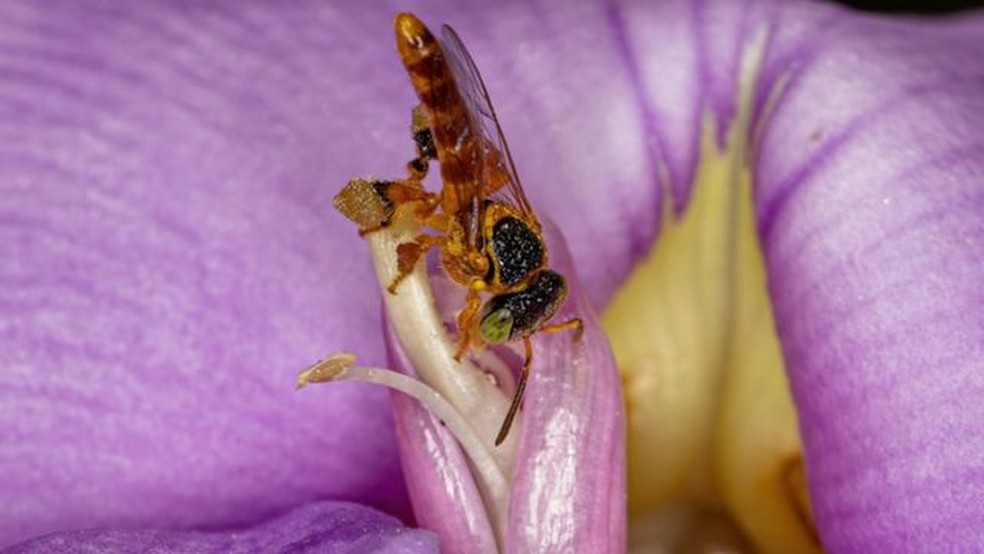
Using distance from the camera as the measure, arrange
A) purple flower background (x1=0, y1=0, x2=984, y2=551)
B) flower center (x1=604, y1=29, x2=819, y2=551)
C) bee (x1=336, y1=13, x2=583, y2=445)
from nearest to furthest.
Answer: bee (x1=336, y1=13, x2=583, y2=445) < purple flower background (x1=0, y1=0, x2=984, y2=551) < flower center (x1=604, y1=29, x2=819, y2=551)

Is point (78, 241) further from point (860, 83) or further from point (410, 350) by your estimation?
point (860, 83)

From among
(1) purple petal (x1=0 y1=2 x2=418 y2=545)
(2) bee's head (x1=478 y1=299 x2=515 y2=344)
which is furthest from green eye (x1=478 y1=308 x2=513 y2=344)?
(1) purple petal (x1=0 y1=2 x2=418 y2=545)

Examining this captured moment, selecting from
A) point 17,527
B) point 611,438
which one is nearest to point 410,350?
point 611,438

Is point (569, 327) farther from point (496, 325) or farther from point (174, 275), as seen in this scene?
point (174, 275)

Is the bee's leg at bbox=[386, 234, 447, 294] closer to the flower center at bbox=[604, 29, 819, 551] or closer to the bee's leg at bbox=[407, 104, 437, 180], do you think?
the bee's leg at bbox=[407, 104, 437, 180]

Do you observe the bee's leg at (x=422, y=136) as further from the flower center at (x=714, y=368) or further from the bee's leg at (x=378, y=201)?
the flower center at (x=714, y=368)

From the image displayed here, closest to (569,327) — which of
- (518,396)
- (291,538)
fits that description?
(518,396)
